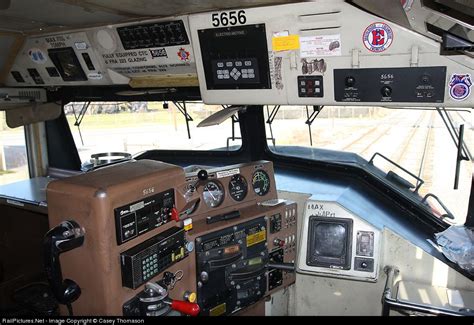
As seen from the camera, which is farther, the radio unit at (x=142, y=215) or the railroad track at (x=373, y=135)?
the railroad track at (x=373, y=135)

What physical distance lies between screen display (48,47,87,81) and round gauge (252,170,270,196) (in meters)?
1.54

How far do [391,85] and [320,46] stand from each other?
0.41 meters

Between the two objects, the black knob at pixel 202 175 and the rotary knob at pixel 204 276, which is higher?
the black knob at pixel 202 175

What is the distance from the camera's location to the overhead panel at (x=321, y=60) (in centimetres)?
198

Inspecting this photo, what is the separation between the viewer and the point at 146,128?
3775mm

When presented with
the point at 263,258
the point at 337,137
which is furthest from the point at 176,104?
Result: the point at 263,258

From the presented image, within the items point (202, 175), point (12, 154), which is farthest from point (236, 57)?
point (12, 154)

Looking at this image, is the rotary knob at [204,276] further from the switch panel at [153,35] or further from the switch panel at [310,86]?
the switch panel at [153,35]

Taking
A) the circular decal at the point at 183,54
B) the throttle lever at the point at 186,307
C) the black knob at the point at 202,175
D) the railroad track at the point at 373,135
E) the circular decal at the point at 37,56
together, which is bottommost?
the throttle lever at the point at 186,307

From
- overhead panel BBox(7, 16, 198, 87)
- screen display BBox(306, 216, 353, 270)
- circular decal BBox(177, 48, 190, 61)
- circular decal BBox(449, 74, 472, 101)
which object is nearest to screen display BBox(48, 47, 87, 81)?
overhead panel BBox(7, 16, 198, 87)

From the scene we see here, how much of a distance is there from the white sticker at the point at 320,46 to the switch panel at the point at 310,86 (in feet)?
0.41

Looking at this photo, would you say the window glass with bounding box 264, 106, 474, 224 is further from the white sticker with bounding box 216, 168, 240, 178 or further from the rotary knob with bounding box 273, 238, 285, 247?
the rotary knob with bounding box 273, 238, 285, 247

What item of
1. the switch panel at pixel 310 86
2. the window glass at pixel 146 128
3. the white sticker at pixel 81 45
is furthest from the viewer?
the window glass at pixel 146 128

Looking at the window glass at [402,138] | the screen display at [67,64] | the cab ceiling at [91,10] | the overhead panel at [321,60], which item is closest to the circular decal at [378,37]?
the overhead panel at [321,60]
